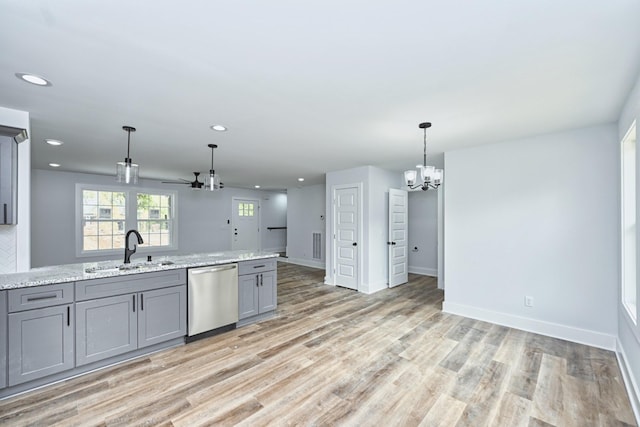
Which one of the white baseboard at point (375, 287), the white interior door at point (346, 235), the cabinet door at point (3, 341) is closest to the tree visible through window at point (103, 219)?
the cabinet door at point (3, 341)

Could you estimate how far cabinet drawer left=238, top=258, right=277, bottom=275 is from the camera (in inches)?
144

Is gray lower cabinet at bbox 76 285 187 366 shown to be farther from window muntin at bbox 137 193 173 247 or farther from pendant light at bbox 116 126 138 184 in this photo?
window muntin at bbox 137 193 173 247

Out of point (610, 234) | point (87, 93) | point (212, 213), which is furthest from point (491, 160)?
point (212, 213)

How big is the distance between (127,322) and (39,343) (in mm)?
601

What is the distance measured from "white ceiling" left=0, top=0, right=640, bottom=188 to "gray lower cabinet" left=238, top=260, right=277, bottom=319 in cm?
171

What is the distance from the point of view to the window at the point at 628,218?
2648mm

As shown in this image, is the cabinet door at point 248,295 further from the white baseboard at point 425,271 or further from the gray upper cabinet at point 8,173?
the white baseboard at point 425,271

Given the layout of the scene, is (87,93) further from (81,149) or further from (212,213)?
(212,213)

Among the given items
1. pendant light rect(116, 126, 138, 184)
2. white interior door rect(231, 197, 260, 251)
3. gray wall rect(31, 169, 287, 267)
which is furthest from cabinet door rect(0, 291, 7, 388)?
white interior door rect(231, 197, 260, 251)

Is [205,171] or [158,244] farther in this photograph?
[158,244]

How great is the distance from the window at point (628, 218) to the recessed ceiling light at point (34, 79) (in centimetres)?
490

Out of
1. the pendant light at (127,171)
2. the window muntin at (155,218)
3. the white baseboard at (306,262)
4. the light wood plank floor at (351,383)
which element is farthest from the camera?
the white baseboard at (306,262)

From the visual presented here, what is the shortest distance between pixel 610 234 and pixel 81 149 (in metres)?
6.83

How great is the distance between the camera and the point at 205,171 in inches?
242
